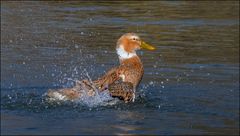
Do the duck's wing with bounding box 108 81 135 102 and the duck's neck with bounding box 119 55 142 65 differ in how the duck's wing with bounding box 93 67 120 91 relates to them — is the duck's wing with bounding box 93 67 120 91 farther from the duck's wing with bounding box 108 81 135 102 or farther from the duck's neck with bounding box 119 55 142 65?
the duck's neck with bounding box 119 55 142 65

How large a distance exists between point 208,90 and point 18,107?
9.47 ft

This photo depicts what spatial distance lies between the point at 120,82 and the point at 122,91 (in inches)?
12.9

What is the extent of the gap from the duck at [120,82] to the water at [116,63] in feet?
0.56

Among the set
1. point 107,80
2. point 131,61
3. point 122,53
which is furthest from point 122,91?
point 122,53

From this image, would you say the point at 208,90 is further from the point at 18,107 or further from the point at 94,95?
the point at 18,107

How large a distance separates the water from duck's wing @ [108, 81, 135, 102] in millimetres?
124

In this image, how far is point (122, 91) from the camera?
1116cm

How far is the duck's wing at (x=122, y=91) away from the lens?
11.2m

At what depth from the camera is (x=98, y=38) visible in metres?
17.8

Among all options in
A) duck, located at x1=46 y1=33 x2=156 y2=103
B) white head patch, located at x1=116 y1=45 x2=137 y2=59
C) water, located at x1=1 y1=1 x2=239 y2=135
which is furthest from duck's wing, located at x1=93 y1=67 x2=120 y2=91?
white head patch, located at x1=116 y1=45 x2=137 y2=59

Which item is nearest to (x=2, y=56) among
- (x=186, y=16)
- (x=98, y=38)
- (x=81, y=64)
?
(x=81, y=64)

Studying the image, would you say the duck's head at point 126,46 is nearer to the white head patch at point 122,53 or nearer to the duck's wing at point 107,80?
the white head patch at point 122,53

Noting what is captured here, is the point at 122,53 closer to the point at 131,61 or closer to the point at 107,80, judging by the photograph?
the point at 131,61

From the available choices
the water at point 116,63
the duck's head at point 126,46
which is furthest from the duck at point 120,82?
the water at point 116,63
